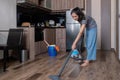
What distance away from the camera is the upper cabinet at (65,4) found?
6449 millimetres

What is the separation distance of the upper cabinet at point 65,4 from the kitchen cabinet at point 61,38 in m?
0.81

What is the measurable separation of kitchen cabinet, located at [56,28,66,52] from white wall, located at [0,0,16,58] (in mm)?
2044

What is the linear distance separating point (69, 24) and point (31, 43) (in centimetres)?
212

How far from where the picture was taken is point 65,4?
657 centimetres

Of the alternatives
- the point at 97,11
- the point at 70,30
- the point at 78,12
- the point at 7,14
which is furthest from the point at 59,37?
the point at 78,12

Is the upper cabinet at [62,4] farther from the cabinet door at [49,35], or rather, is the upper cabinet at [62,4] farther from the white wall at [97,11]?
the cabinet door at [49,35]

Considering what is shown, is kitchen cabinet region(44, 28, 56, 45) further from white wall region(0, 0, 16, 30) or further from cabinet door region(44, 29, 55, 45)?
white wall region(0, 0, 16, 30)

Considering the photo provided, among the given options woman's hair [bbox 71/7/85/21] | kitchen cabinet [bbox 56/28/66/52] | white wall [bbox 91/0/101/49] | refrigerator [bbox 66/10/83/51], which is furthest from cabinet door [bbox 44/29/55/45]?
woman's hair [bbox 71/7/85/21]

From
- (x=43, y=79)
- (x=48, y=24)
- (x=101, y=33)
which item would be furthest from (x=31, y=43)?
(x=101, y=33)

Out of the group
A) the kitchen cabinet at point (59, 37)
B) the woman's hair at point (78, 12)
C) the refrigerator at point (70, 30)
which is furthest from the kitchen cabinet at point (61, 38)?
the woman's hair at point (78, 12)

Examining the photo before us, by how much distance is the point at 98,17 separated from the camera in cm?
662

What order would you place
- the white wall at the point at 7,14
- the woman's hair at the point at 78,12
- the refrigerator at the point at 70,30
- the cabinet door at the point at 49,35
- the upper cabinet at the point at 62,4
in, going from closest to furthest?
the woman's hair at the point at 78,12 < the white wall at the point at 7,14 < the cabinet door at the point at 49,35 < the refrigerator at the point at 70,30 < the upper cabinet at the point at 62,4

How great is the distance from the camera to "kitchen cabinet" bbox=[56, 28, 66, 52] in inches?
248

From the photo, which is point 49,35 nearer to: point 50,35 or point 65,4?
point 50,35
